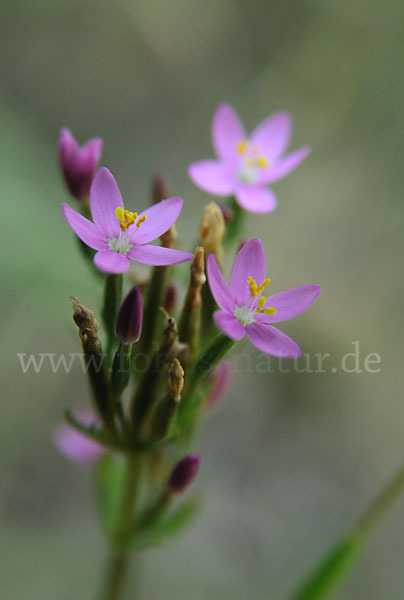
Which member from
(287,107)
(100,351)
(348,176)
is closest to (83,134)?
(287,107)

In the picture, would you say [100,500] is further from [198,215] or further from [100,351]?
[198,215]

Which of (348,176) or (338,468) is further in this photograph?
(348,176)

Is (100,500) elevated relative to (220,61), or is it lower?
lower

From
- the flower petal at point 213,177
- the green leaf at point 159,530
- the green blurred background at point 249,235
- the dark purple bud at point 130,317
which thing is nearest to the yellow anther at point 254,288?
the dark purple bud at point 130,317

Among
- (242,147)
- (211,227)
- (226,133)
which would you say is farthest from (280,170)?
(211,227)

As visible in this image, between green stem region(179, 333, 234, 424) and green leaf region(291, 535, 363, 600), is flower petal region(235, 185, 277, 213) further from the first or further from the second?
green leaf region(291, 535, 363, 600)

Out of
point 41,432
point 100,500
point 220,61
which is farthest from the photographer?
point 220,61
